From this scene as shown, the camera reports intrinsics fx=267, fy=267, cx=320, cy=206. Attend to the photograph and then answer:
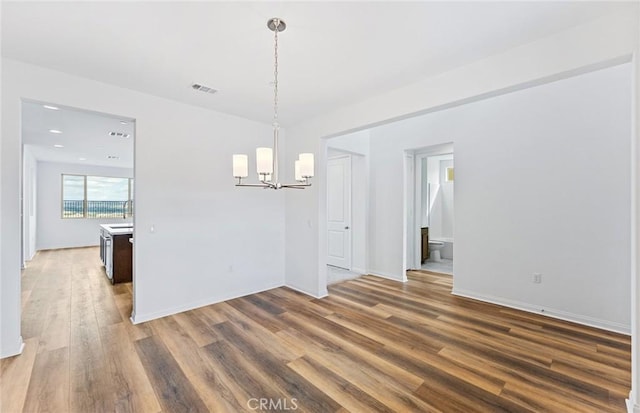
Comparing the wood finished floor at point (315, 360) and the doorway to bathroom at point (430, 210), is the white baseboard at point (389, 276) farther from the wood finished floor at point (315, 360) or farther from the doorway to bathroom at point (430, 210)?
the wood finished floor at point (315, 360)

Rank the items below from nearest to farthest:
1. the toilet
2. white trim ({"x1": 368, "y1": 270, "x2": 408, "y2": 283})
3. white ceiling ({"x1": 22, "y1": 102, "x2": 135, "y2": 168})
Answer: white ceiling ({"x1": 22, "y1": 102, "x2": 135, "y2": 168}) → white trim ({"x1": 368, "y1": 270, "x2": 408, "y2": 283}) → the toilet

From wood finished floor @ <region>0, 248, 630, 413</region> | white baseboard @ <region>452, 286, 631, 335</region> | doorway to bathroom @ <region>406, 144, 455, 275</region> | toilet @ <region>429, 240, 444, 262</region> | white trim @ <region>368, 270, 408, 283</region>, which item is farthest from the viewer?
toilet @ <region>429, 240, 444, 262</region>

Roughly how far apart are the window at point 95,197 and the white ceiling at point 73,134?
3.47 ft

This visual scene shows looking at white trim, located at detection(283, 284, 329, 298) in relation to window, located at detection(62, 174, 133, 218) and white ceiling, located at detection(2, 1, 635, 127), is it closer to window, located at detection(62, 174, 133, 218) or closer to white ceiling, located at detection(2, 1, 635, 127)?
white ceiling, located at detection(2, 1, 635, 127)

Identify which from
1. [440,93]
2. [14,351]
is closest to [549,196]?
[440,93]

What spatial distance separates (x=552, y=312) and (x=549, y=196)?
1484 millimetres

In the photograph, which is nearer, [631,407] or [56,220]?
[631,407]

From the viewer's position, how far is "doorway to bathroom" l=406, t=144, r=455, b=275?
19.0 ft

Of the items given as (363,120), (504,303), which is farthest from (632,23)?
(504,303)

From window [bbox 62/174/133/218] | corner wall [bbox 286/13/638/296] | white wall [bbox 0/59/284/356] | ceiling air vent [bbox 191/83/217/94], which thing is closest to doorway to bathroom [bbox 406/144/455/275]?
corner wall [bbox 286/13/638/296]

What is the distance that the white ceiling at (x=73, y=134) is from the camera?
4.03 metres

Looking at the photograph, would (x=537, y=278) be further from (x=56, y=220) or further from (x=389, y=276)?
(x=56, y=220)

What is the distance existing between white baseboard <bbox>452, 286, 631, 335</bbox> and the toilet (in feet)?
9.19

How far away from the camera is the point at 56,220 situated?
860 centimetres
